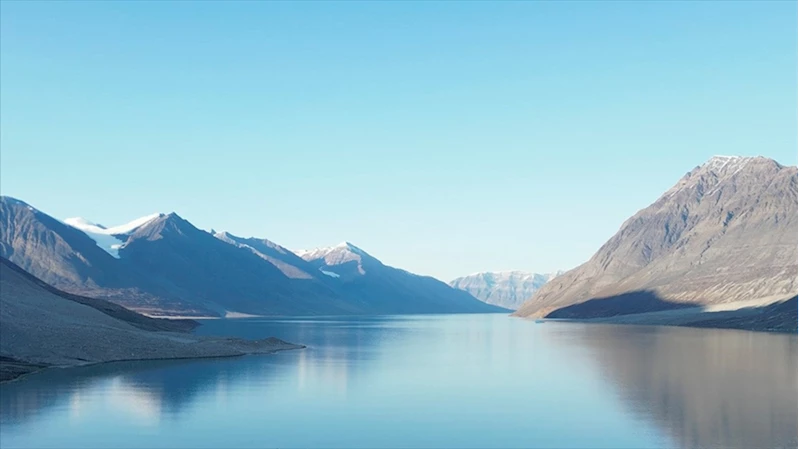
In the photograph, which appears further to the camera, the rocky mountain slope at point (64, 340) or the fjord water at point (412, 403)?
the rocky mountain slope at point (64, 340)

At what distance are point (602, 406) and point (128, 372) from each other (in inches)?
Answer: 1667

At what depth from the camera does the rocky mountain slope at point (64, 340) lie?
7519 centimetres

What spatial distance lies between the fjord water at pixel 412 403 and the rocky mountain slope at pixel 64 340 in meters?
3.85

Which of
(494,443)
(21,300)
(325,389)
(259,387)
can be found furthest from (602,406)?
(21,300)

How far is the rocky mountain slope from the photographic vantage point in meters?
75.2

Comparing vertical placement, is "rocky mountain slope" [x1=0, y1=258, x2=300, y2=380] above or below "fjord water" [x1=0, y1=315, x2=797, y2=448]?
above

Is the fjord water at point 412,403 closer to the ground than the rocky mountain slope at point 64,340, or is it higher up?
closer to the ground

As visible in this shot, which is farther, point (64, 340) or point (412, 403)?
point (64, 340)

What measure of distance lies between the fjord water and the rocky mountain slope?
385 centimetres

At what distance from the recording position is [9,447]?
39.0 meters

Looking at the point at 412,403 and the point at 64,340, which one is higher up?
the point at 64,340

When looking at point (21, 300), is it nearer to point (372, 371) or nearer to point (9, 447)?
point (372, 371)

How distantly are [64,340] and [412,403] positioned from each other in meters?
42.6

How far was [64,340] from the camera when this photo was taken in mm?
80812
